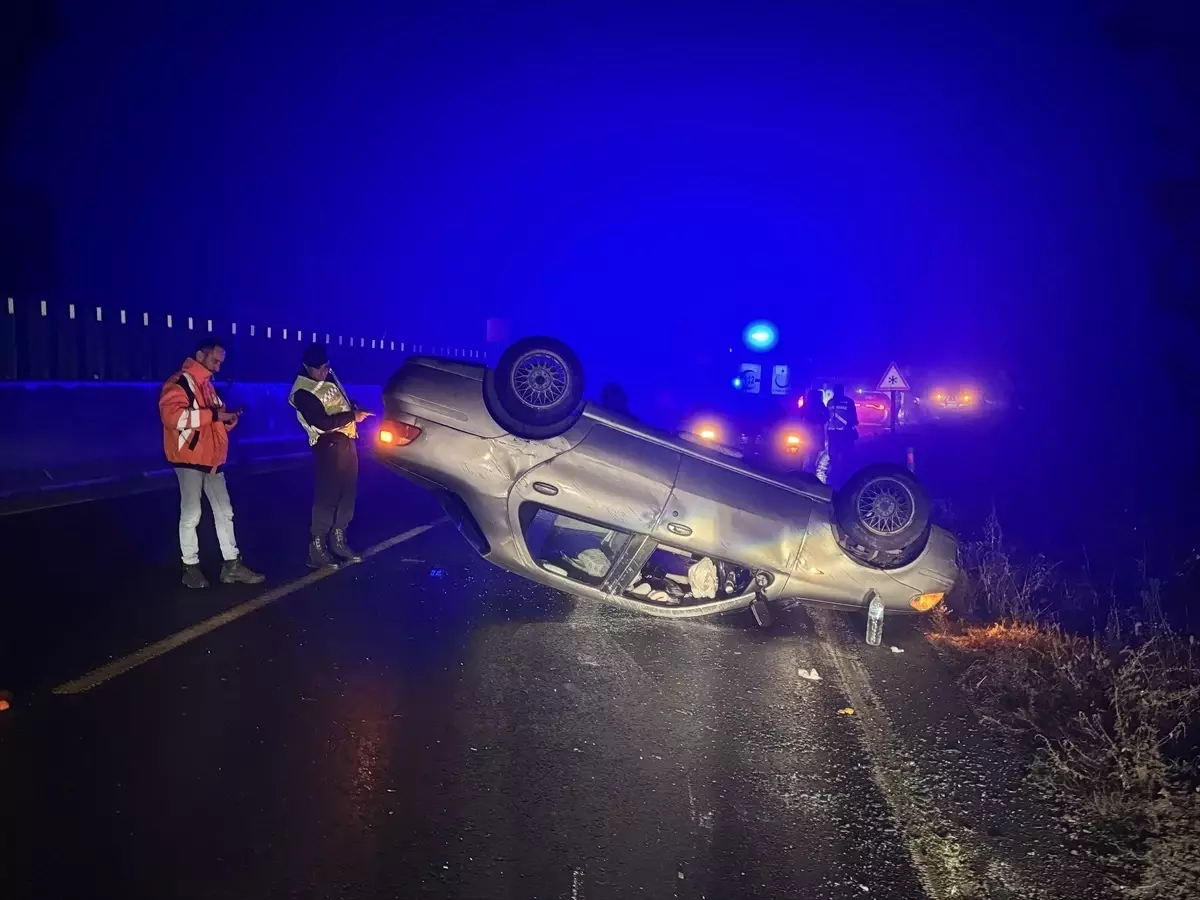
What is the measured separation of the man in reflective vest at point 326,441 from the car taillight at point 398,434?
162 centimetres

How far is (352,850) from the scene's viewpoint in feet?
9.36

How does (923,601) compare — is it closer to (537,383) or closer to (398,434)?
(537,383)

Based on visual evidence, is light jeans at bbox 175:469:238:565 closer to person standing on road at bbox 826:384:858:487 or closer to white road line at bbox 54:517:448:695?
white road line at bbox 54:517:448:695

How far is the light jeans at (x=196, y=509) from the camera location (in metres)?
5.97

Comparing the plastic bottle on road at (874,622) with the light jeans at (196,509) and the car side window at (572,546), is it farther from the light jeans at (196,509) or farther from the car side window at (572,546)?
the light jeans at (196,509)

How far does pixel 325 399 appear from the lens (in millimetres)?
6699

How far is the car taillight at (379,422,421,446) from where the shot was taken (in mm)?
5106

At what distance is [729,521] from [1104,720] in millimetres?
2181

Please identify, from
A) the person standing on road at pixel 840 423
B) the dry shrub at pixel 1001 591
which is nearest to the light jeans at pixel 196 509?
the dry shrub at pixel 1001 591

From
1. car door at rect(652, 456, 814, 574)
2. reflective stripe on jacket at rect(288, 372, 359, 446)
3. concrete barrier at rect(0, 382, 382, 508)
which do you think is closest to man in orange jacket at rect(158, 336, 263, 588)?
reflective stripe on jacket at rect(288, 372, 359, 446)

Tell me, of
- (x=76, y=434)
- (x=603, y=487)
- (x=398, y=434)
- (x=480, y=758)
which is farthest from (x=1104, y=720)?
(x=76, y=434)

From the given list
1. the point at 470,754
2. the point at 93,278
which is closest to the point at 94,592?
the point at 470,754

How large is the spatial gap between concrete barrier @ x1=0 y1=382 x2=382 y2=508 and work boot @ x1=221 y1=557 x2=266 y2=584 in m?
2.82

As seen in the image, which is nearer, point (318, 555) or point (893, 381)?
point (318, 555)
